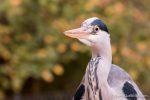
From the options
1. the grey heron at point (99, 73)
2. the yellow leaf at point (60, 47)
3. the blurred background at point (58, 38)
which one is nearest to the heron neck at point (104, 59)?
the grey heron at point (99, 73)

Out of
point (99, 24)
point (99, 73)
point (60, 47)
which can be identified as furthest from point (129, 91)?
point (60, 47)

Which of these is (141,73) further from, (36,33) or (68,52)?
(36,33)

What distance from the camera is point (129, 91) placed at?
149cm

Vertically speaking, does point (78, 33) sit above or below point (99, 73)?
above

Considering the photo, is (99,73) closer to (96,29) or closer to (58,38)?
(96,29)

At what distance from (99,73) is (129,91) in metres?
0.11

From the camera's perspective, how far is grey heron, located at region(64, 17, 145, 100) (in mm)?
1450

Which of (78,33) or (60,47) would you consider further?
(60,47)

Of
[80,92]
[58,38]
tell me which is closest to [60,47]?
[58,38]

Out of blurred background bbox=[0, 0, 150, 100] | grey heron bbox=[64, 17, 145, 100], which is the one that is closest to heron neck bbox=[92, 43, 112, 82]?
grey heron bbox=[64, 17, 145, 100]

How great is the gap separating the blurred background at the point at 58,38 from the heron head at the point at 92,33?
2.17 m

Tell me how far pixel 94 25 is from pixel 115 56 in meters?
2.44

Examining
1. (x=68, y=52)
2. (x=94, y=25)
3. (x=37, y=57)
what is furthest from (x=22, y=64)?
(x=94, y=25)

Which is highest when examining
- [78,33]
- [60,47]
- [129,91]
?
[60,47]
